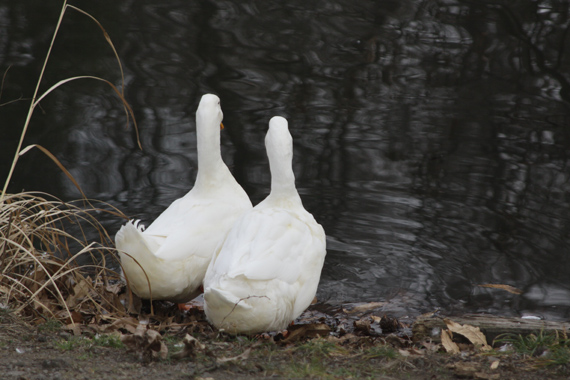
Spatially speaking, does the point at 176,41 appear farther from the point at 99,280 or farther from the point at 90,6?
the point at 99,280

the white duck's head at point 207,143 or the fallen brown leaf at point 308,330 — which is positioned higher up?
the white duck's head at point 207,143

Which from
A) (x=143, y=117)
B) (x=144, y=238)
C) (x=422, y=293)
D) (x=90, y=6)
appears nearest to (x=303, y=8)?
(x=90, y=6)

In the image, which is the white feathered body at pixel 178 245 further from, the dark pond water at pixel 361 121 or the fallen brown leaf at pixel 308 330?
the dark pond water at pixel 361 121

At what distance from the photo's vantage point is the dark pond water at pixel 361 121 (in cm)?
616

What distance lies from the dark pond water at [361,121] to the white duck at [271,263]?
927 mm

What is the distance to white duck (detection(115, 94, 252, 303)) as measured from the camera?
184 inches

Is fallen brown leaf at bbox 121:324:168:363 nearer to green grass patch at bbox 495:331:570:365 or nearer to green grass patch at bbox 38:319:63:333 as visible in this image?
green grass patch at bbox 38:319:63:333

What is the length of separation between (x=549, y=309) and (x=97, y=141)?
5.38 meters

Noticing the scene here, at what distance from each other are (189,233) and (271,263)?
785 millimetres

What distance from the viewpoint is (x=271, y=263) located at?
4520 mm

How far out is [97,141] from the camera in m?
8.45

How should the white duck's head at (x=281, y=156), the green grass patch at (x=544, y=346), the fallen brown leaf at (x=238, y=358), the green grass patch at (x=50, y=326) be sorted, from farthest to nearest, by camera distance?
the white duck's head at (x=281, y=156) → the green grass patch at (x=50, y=326) → the green grass patch at (x=544, y=346) → the fallen brown leaf at (x=238, y=358)

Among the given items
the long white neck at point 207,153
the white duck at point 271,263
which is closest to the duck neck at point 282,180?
the white duck at point 271,263

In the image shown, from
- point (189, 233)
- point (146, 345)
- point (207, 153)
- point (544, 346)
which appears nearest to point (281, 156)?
point (207, 153)
